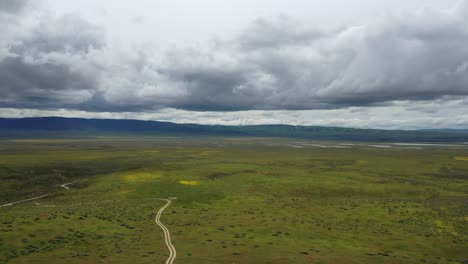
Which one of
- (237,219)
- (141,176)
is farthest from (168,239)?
(141,176)

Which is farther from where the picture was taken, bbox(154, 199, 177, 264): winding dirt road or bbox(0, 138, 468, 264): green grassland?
bbox(0, 138, 468, 264): green grassland

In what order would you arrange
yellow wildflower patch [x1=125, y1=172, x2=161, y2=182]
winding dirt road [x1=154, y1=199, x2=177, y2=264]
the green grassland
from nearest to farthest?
winding dirt road [x1=154, y1=199, x2=177, y2=264] → the green grassland → yellow wildflower patch [x1=125, y1=172, x2=161, y2=182]

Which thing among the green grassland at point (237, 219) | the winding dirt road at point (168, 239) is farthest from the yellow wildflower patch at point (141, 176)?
the winding dirt road at point (168, 239)

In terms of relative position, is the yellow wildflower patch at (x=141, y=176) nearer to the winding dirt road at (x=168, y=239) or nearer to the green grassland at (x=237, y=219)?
the green grassland at (x=237, y=219)

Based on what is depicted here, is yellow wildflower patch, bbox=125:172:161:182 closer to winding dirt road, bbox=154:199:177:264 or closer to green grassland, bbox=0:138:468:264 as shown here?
green grassland, bbox=0:138:468:264

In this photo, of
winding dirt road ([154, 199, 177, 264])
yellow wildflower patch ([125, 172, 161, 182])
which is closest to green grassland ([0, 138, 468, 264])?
yellow wildflower patch ([125, 172, 161, 182])

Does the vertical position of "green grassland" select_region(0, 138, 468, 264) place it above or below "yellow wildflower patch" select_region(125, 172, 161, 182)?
above

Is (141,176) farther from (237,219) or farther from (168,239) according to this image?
(168,239)

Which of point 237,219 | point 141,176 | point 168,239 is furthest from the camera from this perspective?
point 141,176

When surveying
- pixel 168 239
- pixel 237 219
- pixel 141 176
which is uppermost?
pixel 168 239

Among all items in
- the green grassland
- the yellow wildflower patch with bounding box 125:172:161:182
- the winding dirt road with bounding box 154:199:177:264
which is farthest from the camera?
the yellow wildflower patch with bounding box 125:172:161:182

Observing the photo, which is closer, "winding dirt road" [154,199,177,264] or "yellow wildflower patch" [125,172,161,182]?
"winding dirt road" [154,199,177,264]

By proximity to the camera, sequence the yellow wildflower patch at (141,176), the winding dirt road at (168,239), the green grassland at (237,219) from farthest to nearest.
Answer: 1. the yellow wildflower patch at (141,176)
2. the green grassland at (237,219)
3. the winding dirt road at (168,239)
